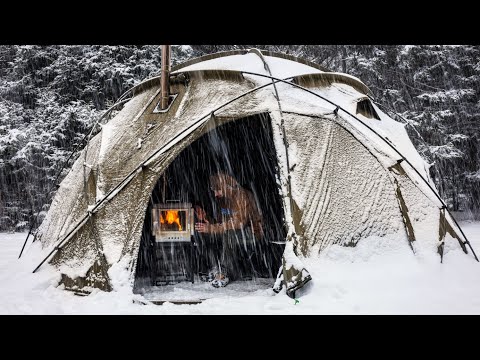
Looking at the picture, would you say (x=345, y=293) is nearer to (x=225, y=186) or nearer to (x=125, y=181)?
(x=225, y=186)

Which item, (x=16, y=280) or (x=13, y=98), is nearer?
(x=16, y=280)

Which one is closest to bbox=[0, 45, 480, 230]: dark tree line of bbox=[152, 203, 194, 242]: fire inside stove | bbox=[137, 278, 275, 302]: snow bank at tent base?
bbox=[152, 203, 194, 242]: fire inside stove

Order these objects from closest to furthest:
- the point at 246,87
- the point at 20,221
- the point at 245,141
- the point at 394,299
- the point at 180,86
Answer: the point at 394,299 → the point at 246,87 → the point at 180,86 → the point at 245,141 → the point at 20,221

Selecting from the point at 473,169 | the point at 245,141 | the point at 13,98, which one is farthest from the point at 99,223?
the point at 473,169

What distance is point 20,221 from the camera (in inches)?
590

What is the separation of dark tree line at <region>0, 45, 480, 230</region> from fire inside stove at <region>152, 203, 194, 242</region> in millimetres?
10907

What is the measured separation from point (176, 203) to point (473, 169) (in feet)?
49.0

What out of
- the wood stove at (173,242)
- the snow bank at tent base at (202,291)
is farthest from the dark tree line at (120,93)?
the snow bank at tent base at (202,291)

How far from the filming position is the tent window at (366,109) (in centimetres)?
600

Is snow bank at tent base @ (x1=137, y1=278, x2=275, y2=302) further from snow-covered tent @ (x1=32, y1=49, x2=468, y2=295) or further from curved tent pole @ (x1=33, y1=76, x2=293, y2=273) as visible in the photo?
curved tent pole @ (x1=33, y1=76, x2=293, y2=273)

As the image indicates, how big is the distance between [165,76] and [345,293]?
3586 mm

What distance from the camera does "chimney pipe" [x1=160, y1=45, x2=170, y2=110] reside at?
232 inches

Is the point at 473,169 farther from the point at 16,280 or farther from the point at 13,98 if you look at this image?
the point at 13,98
